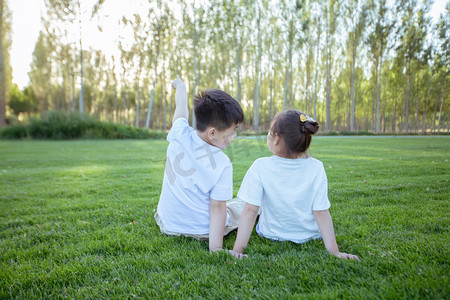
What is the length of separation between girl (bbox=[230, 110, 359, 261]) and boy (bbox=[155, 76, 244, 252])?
7.4 inches

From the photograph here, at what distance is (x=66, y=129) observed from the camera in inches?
641

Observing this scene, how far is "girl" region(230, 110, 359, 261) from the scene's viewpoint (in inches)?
71.9

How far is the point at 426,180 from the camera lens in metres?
4.09

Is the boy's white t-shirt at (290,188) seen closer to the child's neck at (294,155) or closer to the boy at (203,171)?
the child's neck at (294,155)

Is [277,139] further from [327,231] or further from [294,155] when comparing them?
[327,231]

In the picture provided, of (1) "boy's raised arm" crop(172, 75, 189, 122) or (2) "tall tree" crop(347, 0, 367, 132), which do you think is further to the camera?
(2) "tall tree" crop(347, 0, 367, 132)

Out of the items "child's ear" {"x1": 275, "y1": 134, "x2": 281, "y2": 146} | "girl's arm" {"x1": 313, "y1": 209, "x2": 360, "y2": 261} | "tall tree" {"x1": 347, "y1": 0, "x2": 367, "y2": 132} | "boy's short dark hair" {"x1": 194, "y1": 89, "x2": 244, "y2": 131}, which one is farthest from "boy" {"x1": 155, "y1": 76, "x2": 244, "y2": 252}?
"tall tree" {"x1": 347, "y1": 0, "x2": 367, "y2": 132}

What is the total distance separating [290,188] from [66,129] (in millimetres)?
17744

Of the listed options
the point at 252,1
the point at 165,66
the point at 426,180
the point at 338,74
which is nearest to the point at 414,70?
the point at 338,74

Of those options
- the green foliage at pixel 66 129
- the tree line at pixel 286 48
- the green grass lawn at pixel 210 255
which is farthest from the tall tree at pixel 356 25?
the green grass lawn at pixel 210 255

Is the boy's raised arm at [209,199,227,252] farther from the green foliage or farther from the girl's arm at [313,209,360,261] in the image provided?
the green foliage

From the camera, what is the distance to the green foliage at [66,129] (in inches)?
634

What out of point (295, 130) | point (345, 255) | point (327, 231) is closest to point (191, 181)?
point (295, 130)

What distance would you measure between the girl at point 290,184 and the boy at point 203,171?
0.19 m
